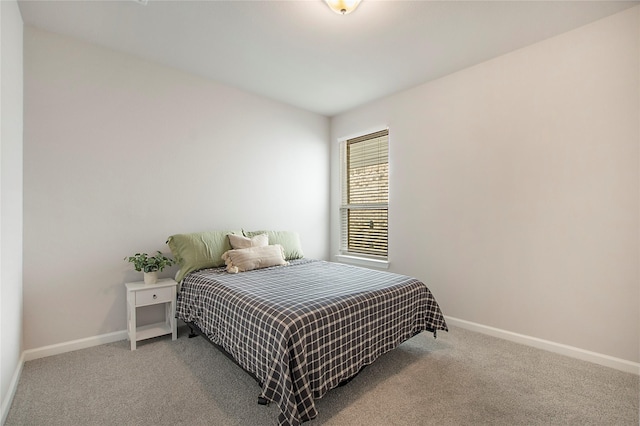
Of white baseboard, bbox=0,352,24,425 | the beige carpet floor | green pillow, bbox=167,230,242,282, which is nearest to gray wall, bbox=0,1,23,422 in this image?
white baseboard, bbox=0,352,24,425

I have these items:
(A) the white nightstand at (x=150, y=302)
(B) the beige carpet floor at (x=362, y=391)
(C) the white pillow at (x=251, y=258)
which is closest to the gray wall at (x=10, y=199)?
(B) the beige carpet floor at (x=362, y=391)

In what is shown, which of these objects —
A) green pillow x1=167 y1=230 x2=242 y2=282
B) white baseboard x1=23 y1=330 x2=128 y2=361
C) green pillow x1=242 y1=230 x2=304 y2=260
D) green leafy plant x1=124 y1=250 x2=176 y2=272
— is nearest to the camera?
white baseboard x1=23 y1=330 x2=128 y2=361

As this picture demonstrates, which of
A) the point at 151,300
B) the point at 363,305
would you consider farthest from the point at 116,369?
the point at 363,305

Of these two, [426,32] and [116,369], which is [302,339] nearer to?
[116,369]

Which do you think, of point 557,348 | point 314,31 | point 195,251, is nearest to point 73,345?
point 195,251

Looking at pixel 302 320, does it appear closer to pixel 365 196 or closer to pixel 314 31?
pixel 314 31

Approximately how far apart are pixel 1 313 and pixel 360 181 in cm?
369

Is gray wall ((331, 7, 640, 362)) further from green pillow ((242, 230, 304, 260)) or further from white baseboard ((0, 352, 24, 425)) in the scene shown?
white baseboard ((0, 352, 24, 425))

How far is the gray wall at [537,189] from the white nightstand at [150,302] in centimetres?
263

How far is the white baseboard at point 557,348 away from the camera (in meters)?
2.21

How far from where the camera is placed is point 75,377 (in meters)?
2.09

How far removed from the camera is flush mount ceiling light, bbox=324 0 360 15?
78.2 inches

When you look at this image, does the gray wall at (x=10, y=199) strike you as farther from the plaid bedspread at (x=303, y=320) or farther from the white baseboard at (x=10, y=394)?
the plaid bedspread at (x=303, y=320)

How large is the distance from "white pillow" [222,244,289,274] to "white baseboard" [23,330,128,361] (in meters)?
1.16
